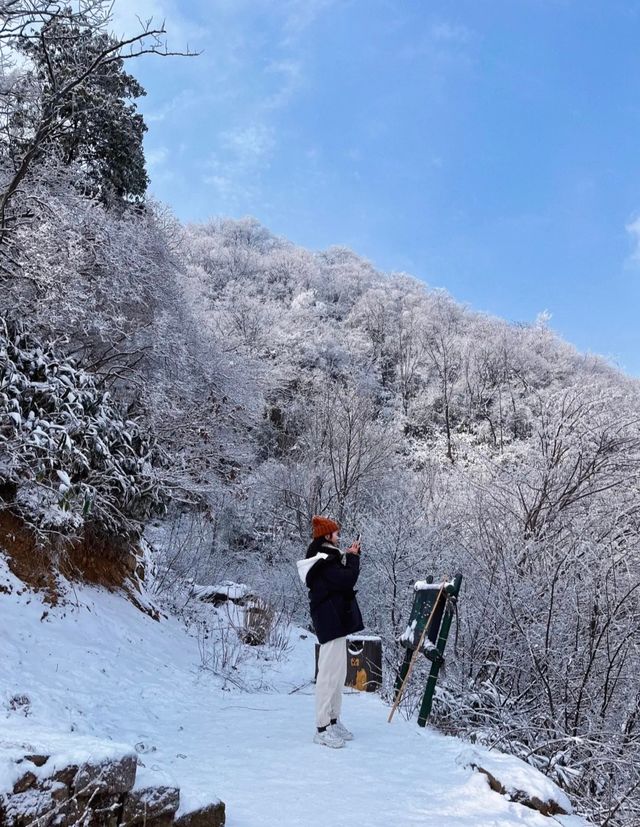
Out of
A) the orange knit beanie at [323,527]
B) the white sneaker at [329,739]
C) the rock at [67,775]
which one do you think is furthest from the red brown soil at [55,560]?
the rock at [67,775]

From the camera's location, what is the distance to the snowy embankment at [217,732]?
3.35 metres

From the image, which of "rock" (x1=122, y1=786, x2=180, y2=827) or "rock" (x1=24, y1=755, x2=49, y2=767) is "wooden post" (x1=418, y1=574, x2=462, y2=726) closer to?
"rock" (x1=122, y1=786, x2=180, y2=827)

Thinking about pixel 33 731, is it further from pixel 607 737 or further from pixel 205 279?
pixel 205 279

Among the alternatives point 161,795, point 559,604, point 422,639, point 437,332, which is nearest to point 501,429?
point 437,332

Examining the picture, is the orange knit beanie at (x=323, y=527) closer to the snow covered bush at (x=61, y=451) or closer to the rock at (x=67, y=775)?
the rock at (x=67, y=775)

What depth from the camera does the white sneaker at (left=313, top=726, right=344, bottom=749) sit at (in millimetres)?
4484

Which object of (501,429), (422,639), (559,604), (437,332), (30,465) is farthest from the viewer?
(437,332)

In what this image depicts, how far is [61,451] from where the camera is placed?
7.05 meters

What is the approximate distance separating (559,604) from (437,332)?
1663 inches

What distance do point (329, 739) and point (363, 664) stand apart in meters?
2.97

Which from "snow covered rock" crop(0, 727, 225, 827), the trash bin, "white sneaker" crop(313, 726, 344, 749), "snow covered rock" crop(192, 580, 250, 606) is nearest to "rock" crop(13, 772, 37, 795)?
"snow covered rock" crop(0, 727, 225, 827)

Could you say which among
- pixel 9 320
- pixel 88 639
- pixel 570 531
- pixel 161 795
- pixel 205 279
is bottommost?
pixel 88 639

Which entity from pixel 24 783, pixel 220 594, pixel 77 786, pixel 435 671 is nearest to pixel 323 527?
pixel 435 671

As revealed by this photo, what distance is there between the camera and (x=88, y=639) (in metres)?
6.48
